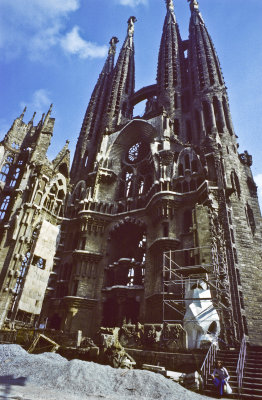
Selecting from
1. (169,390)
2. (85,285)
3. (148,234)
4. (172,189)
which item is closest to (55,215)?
(85,285)

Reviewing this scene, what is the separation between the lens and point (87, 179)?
31.6m

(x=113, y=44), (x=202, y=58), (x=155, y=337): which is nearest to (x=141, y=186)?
(x=155, y=337)

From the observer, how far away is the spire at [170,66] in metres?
37.3

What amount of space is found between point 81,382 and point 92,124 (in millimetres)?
37603

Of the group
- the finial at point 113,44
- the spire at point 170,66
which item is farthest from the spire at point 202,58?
the finial at point 113,44

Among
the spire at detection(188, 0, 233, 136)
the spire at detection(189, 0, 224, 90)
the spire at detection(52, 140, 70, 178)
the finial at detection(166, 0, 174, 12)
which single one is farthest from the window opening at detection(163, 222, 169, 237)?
the finial at detection(166, 0, 174, 12)

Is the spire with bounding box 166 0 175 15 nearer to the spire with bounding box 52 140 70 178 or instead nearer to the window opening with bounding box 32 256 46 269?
the spire with bounding box 52 140 70 178

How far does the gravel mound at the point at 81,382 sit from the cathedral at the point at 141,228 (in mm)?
6415

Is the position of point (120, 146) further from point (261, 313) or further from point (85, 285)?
point (261, 313)

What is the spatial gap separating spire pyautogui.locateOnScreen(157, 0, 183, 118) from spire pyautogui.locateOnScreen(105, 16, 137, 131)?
5.71 m

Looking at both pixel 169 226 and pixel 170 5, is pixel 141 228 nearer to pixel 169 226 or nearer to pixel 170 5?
pixel 169 226

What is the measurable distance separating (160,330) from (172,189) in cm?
1303

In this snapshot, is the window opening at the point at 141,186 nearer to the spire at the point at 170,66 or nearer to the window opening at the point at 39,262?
the spire at the point at 170,66

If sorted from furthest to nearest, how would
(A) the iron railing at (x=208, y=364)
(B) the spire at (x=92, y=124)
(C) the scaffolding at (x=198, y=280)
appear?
(B) the spire at (x=92, y=124) → (C) the scaffolding at (x=198, y=280) → (A) the iron railing at (x=208, y=364)
